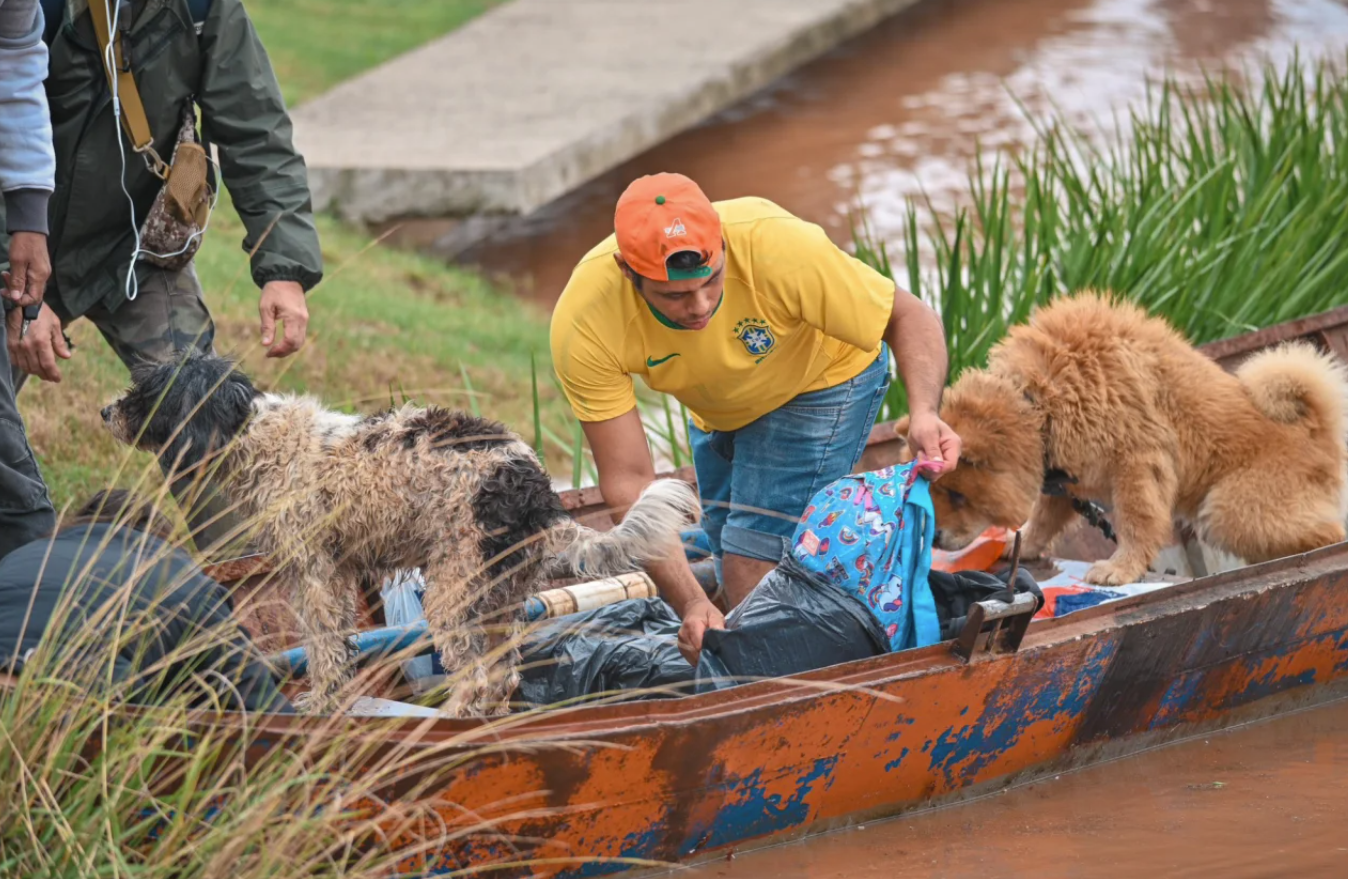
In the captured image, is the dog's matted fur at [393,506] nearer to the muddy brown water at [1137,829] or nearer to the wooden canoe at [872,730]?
the wooden canoe at [872,730]

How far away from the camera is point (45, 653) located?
3465mm

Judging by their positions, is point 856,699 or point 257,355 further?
point 257,355

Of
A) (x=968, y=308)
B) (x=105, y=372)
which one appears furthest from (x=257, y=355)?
(x=968, y=308)

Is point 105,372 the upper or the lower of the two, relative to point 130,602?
lower

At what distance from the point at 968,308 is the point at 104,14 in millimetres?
3757

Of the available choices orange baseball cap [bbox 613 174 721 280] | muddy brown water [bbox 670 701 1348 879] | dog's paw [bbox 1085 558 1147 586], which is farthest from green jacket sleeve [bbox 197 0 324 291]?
dog's paw [bbox 1085 558 1147 586]

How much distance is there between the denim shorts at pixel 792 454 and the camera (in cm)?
502

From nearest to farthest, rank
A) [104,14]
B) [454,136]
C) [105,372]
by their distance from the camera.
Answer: [104,14] < [105,372] < [454,136]

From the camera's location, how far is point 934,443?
15.1 feet

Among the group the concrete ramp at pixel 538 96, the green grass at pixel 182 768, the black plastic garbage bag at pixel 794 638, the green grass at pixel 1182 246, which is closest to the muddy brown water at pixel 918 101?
the concrete ramp at pixel 538 96

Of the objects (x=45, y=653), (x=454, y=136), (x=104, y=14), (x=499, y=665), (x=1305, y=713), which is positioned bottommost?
(x=454, y=136)

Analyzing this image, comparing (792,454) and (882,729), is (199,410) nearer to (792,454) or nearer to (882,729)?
(792,454)

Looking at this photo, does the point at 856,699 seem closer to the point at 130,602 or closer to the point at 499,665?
the point at 499,665

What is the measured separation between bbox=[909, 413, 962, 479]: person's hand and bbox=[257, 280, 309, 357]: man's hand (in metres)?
1.79
